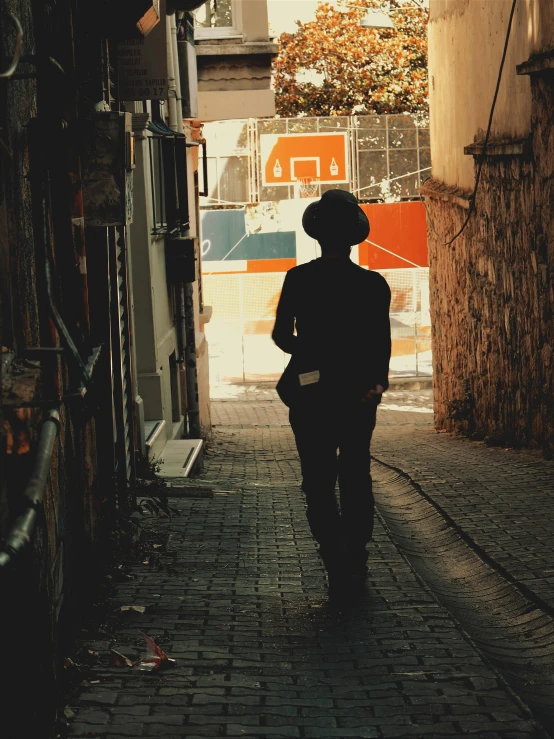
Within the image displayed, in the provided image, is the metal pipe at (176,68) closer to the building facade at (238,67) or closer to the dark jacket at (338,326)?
the building facade at (238,67)

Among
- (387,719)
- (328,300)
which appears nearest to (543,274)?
(328,300)

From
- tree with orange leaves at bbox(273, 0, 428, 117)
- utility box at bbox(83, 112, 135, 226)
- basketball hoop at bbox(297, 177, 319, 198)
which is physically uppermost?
tree with orange leaves at bbox(273, 0, 428, 117)

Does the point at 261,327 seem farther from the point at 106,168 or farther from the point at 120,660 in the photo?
the point at 120,660

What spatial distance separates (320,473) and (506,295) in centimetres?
763

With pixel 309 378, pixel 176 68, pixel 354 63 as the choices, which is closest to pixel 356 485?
pixel 309 378

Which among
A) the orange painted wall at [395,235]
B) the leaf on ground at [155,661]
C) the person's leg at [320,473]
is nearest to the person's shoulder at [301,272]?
the person's leg at [320,473]

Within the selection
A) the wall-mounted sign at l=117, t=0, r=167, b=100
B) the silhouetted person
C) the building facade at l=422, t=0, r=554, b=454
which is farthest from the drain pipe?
the building facade at l=422, t=0, r=554, b=454

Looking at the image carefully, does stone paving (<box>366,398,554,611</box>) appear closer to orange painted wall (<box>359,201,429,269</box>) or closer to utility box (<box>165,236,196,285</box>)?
utility box (<box>165,236,196,285</box>)

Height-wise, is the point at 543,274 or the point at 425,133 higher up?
the point at 425,133

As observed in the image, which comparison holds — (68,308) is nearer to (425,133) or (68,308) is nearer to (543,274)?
(543,274)

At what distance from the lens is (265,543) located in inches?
289

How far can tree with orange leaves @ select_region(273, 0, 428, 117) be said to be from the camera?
3794 cm

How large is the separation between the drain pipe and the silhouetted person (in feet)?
6.37

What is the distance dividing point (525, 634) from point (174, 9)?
413 inches
